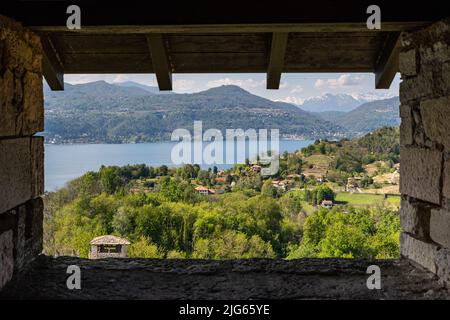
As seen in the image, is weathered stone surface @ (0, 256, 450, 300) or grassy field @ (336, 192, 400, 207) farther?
grassy field @ (336, 192, 400, 207)

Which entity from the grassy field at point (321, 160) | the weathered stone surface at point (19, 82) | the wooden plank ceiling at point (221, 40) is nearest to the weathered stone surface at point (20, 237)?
the weathered stone surface at point (19, 82)

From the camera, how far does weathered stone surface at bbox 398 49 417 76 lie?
2.55m

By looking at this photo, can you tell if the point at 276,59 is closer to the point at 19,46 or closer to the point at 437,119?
the point at 437,119

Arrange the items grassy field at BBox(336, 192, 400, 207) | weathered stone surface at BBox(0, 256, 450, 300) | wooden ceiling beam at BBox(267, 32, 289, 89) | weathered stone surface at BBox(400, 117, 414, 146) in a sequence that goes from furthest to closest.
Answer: grassy field at BBox(336, 192, 400, 207), wooden ceiling beam at BBox(267, 32, 289, 89), weathered stone surface at BBox(400, 117, 414, 146), weathered stone surface at BBox(0, 256, 450, 300)

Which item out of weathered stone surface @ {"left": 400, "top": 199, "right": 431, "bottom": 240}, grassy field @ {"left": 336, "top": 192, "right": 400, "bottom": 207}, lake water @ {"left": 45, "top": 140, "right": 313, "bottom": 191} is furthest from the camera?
lake water @ {"left": 45, "top": 140, "right": 313, "bottom": 191}

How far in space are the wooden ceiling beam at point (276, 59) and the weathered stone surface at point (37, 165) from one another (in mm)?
1555

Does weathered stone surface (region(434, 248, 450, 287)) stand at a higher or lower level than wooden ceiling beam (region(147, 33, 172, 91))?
lower

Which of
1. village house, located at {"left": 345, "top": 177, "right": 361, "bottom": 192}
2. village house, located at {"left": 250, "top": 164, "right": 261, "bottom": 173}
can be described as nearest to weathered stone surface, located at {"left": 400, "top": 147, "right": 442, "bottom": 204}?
village house, located at {"left": 345, "top": 177, "right": 361, "bottom": 192}

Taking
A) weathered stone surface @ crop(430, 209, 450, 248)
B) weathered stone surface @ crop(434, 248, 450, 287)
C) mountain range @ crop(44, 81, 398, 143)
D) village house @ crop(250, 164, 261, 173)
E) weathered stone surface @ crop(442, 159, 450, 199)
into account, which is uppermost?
mountain range @ crop(44, 81, 398, 143)

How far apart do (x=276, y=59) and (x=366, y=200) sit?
106 ft

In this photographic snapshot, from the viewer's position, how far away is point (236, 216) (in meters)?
33.2

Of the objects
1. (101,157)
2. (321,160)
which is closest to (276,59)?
(321,160)

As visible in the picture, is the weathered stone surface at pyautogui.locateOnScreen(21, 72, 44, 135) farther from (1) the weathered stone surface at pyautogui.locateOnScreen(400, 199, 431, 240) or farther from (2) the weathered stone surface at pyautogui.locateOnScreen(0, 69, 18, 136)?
(1) the weathered stone surface at pyautogui.locateOnScreen(400, 199, 431, 240)
